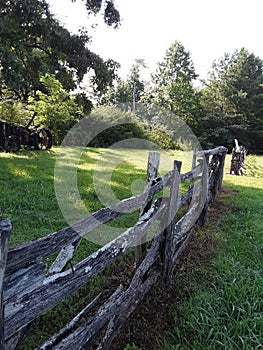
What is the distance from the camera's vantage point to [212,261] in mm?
3139

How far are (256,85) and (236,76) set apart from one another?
2.09m

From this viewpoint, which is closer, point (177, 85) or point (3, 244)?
point (3, 244)

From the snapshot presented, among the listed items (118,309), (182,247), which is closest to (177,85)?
(182,247)

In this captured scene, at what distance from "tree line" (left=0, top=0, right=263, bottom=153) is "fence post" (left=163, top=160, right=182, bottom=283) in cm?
667

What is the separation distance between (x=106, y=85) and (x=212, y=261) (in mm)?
8425

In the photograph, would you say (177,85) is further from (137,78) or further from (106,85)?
(106,85)

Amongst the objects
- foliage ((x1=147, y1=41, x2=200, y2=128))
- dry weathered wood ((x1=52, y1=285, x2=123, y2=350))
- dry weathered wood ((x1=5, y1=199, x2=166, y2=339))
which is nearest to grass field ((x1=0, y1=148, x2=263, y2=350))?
dry weathered wood ((x1=52, y1=285, x2=123, y2=350))

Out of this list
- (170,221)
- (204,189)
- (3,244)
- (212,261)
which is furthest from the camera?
(204,189)

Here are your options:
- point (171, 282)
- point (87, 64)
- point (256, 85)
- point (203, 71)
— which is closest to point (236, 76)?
point (256, 85)

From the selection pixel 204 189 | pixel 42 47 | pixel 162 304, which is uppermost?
pixel 42 47

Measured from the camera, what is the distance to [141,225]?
2.18m

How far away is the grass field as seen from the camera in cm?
214

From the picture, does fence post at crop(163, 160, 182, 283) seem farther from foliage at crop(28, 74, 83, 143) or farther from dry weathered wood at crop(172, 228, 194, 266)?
foliage at crop(28, 74, 83, 143)

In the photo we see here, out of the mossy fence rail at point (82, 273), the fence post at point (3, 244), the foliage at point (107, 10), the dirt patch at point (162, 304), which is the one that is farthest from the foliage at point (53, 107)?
the fence post at point (3, 244)
